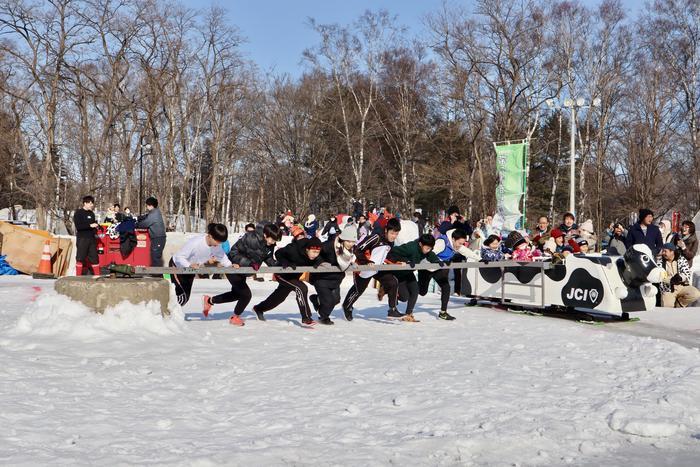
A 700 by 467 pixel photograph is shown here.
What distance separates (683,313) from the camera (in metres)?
11.1

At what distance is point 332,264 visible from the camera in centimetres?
958

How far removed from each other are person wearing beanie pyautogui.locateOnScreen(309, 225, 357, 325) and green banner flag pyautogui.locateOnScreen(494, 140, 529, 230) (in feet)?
39.8

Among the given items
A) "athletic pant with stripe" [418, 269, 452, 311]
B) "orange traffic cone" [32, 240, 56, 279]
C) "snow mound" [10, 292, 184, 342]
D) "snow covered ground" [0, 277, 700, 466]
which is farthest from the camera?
"orange traffic cone" [32, 240, 56, 279]

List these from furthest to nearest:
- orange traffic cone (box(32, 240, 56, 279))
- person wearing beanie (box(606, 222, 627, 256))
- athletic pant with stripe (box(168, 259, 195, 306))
Result: orange traffic cone (box(32, 240, 56, 279))
person wearing beanie (box(606, 222, 627, 256))
athletic pant with stripe (box(168, 259, 195, 306))

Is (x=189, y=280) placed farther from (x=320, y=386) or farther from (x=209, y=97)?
(x=209, y=97)

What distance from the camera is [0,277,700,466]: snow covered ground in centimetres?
390

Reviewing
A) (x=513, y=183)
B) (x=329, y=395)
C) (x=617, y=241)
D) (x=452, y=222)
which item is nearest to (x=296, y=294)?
(x=329, y=395)

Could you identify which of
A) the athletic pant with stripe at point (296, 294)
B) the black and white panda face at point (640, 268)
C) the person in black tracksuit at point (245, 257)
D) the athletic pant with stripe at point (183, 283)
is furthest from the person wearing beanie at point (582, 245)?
the athletic pant with stripe at point (183, 283)

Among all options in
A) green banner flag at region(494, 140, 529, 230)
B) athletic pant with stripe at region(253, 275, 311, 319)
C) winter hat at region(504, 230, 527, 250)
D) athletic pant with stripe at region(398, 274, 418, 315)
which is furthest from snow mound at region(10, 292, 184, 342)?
green banner flag at region(494, 140, 529, 230)

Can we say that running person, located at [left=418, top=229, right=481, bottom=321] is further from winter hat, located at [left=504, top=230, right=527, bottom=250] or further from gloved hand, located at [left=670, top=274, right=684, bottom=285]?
gloved hand, located at [left=670, top=274, right=684, bottom=285]

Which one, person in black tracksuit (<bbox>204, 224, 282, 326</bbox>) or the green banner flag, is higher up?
the green banner flag

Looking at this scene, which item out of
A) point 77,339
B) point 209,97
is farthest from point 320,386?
point 209,97

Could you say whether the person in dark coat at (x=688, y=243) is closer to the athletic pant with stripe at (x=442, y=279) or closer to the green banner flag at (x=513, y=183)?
the athletic pant with stripe at (x=442, y=279)

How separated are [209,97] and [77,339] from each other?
30.5m
